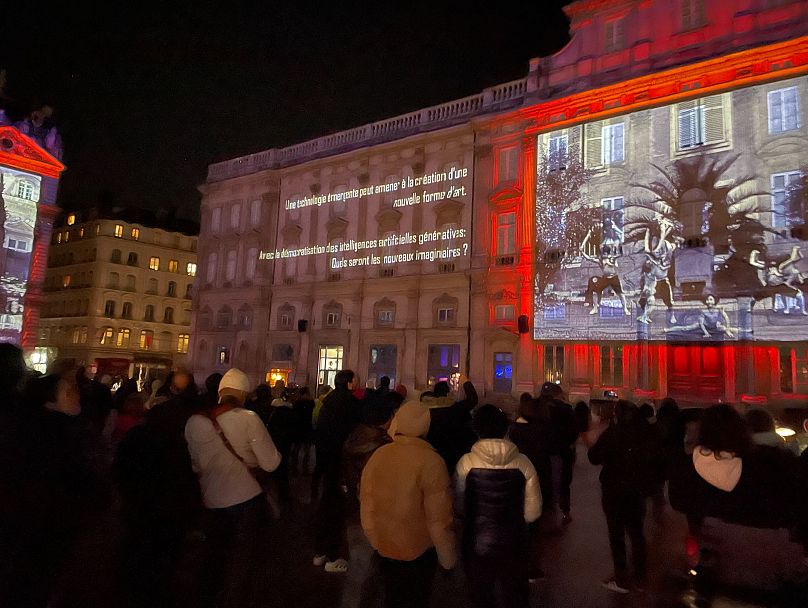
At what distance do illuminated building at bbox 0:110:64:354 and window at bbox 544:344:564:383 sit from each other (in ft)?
104

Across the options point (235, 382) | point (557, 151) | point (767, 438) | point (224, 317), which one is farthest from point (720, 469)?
point (224, 317)

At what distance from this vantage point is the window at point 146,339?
53344 millimetres

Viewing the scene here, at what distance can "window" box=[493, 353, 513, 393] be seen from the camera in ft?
87.1

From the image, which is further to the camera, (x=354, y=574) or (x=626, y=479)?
(x=354, y=574)

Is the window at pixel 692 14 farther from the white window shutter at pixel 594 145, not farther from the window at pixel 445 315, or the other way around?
the window at pixel 445 315

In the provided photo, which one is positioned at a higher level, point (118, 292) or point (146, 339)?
point (118, 292)

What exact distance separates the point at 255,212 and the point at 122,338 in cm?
2280

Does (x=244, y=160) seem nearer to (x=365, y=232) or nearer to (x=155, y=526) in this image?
(x=365, y=232)

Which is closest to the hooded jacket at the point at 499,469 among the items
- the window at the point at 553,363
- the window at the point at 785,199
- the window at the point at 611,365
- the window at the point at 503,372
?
the window at the point at 785,199

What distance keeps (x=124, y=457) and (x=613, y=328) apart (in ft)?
70.4

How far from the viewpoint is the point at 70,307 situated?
5350 centimetres

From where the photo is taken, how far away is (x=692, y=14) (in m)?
23.8

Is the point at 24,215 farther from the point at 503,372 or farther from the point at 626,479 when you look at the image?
the point at 626,479

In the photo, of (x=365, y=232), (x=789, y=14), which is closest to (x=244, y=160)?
(x=365, y=232)
